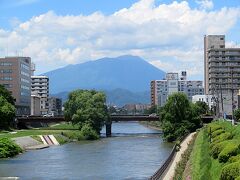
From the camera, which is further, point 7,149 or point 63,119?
point 63,119

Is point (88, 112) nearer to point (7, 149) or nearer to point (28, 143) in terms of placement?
point (28, 143)

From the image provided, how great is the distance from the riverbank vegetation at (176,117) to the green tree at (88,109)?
1896 centimetres

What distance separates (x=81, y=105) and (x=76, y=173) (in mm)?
71266

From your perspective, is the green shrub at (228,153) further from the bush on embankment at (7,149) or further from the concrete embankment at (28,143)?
the concrete embankment at (28,143)

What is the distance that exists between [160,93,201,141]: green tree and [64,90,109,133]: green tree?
19.0 meters

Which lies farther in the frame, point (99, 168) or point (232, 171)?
point (99, 168)

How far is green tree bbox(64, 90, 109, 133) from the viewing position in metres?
122

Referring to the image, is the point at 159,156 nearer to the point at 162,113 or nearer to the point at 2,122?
the point at 162,113

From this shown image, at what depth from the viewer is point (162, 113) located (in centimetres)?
10994

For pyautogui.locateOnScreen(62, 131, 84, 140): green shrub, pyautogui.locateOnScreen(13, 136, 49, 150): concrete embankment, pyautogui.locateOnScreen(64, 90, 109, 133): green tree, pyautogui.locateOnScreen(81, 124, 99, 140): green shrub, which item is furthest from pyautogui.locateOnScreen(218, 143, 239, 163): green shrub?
pyautogui.locateOnScreen(64, 90, 109, 133): green tree

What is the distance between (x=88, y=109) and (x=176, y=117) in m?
23.8

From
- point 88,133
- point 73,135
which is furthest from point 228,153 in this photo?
point 73,135

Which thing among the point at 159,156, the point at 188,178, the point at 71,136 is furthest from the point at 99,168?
the point at 71,136

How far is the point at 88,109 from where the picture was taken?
12275 cm
